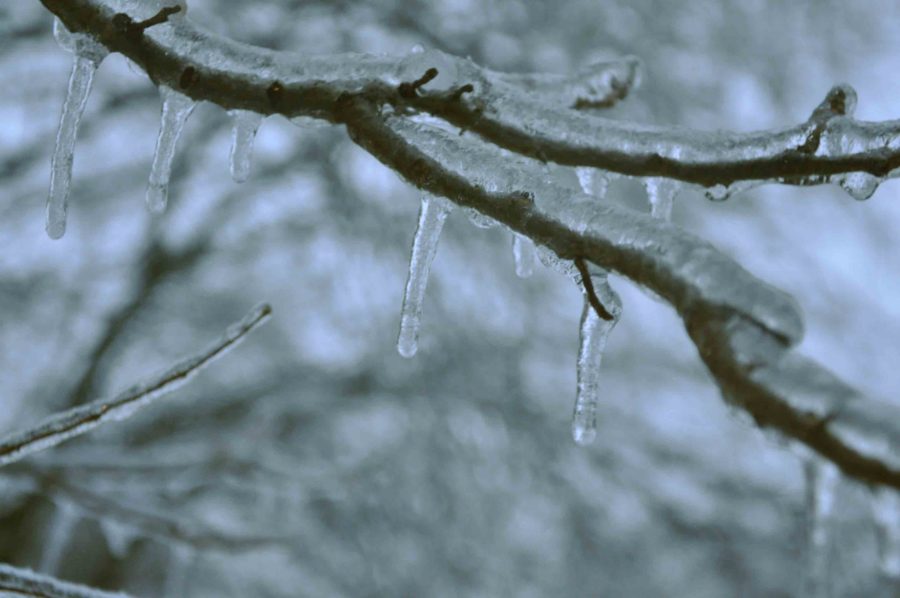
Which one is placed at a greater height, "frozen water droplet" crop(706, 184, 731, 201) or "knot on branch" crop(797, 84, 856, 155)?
"knot on branch" crop(797, 84, 856, 155)

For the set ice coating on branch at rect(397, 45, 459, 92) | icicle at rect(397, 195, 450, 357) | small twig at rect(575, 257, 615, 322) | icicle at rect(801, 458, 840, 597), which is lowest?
icicle at rect(801, 458, 840, 597)

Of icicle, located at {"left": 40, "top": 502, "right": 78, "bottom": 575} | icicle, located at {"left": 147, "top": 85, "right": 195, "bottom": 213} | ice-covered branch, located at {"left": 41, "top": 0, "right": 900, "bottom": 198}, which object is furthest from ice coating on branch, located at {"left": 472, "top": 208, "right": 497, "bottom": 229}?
icicle, located at {"left": 40, "top": 502, "right": 78, "bottom": 575}

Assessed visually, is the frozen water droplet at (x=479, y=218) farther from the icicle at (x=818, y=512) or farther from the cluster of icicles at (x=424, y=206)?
the icicle at (x=818, y=512)

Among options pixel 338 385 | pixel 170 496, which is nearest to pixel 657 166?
pixel 170 496

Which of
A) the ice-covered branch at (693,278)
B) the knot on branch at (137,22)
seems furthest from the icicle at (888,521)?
the knot on branch at (137,22)

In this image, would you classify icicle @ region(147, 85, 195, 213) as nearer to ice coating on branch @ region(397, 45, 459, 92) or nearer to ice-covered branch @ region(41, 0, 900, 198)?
ice-covered branch @ region(41, 0, 900, 198)

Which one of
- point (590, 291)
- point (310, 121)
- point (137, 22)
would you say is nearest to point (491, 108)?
point (310, 121)
